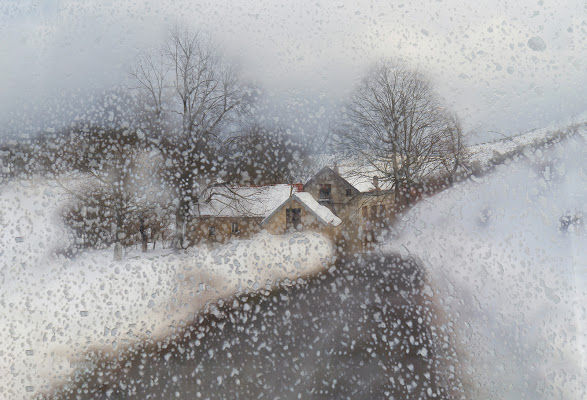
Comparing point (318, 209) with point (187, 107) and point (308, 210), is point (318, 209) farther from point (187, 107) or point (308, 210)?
point (187, 107)

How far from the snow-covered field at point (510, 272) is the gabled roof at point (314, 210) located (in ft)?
0.44

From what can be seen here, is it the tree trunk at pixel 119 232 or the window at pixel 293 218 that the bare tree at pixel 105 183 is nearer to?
the tree trunk at pixel 119 232

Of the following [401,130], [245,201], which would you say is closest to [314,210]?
[245,201]

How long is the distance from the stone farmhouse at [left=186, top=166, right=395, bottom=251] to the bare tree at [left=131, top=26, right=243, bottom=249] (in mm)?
58

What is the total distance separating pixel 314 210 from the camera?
0.72 meters

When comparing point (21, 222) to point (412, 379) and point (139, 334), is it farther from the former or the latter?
point (412, 379)

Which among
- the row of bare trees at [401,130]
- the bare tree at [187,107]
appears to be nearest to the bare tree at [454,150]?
the row of bare trees at [401,130]

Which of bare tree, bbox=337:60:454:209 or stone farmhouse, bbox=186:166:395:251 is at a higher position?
bare tree, bbox=337:60:454:209

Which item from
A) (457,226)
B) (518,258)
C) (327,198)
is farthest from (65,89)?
(518,258)

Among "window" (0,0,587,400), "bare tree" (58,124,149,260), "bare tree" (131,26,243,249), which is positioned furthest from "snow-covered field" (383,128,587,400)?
"bare tree" (58,124,149,260)

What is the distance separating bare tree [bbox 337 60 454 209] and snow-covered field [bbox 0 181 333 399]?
0.63ft

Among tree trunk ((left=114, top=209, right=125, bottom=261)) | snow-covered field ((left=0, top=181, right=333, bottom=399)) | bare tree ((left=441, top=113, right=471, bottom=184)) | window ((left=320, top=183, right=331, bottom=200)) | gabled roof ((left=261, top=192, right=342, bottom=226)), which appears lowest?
snow-covered field ((left=0, top=181, right=333, bottom=399))

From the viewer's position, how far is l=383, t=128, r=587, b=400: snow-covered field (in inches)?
30.7

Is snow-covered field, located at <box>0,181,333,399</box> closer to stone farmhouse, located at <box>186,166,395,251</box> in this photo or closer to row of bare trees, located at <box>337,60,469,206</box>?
stone farmhouse, located at <box>186,166,395,251</box>
